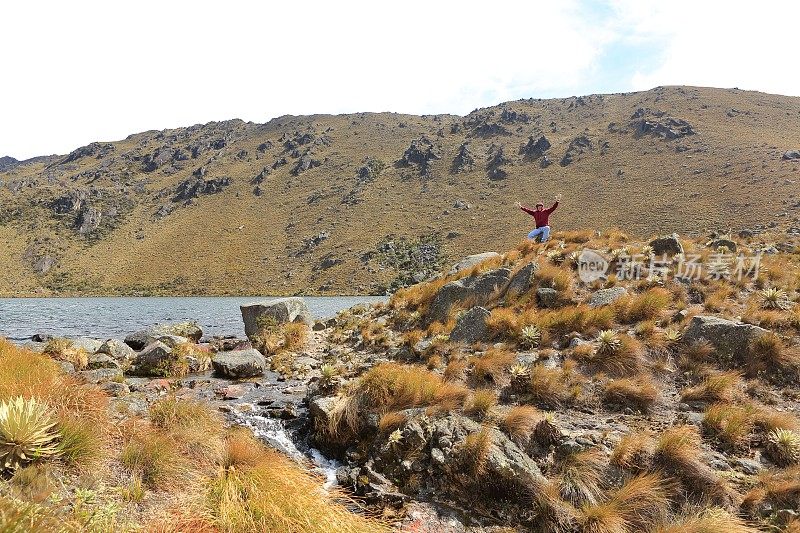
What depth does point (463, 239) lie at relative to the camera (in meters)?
95.3

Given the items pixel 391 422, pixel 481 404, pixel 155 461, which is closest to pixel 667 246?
pixel 481 404

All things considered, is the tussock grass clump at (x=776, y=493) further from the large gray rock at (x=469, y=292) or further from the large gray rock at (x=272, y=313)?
the large gray rock at (x=272, y=313)

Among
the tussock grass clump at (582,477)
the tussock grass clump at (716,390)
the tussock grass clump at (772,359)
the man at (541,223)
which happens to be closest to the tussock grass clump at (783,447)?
the tussock grass clump at (716,390)

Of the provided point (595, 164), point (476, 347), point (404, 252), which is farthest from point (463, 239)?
point (476, 347)

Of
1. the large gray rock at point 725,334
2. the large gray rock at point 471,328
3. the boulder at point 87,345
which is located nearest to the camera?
the large gray rock at point 725,334

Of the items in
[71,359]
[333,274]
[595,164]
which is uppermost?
[595,164]

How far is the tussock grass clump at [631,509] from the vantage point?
662cm

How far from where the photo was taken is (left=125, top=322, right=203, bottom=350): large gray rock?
21766mm

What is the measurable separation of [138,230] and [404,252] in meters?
85.0

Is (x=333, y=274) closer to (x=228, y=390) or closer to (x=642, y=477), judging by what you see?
(x=228, y=390)

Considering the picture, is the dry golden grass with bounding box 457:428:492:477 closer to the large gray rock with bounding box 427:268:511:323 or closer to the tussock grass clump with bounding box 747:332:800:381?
the tussock grass clump with bounding box 747:332:800:381

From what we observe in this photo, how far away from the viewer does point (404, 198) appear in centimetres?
12138

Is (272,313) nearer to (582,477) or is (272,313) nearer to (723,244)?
(582,477)

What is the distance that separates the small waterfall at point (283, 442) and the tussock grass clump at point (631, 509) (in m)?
4.69
